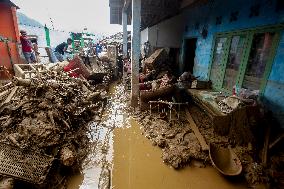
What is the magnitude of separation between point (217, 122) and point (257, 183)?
1.61 m

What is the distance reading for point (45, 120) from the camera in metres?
4.51

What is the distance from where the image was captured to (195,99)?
725 centimetres

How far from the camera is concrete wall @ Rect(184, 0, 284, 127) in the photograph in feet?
15.8

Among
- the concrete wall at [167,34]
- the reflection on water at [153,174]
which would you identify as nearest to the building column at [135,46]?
the reflection on water at [153,174]

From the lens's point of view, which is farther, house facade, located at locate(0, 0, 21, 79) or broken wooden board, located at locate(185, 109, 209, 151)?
house facade, located at locate(0, 0, 21, 79)

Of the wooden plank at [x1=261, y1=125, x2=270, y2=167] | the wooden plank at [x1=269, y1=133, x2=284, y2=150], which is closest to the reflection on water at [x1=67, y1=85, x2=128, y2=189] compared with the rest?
the wooden plank at [x1=261, y1=125, x2=270, y2=167]

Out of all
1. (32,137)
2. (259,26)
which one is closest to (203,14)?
(259,26)

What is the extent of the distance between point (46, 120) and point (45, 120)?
0.11ft

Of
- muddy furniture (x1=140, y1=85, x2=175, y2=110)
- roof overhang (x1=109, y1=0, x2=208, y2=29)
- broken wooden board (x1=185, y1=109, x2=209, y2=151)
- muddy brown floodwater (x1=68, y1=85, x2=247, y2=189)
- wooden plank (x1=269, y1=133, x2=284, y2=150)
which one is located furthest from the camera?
roof overhang (x1=109, y1=0, x2=208, y2=29)

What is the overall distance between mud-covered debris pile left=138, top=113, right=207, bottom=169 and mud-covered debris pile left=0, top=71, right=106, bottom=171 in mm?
2040

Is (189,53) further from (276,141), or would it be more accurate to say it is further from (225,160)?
(225,160)

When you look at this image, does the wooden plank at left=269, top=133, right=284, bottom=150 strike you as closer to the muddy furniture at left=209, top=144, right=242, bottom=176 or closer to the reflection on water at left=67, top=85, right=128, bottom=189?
the muddy furniture at left=209, top=144, right=242, bottom=176

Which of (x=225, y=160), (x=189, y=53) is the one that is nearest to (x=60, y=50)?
(x=189, y=53)

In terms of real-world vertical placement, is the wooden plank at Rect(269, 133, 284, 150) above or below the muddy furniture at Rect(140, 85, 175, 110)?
below
